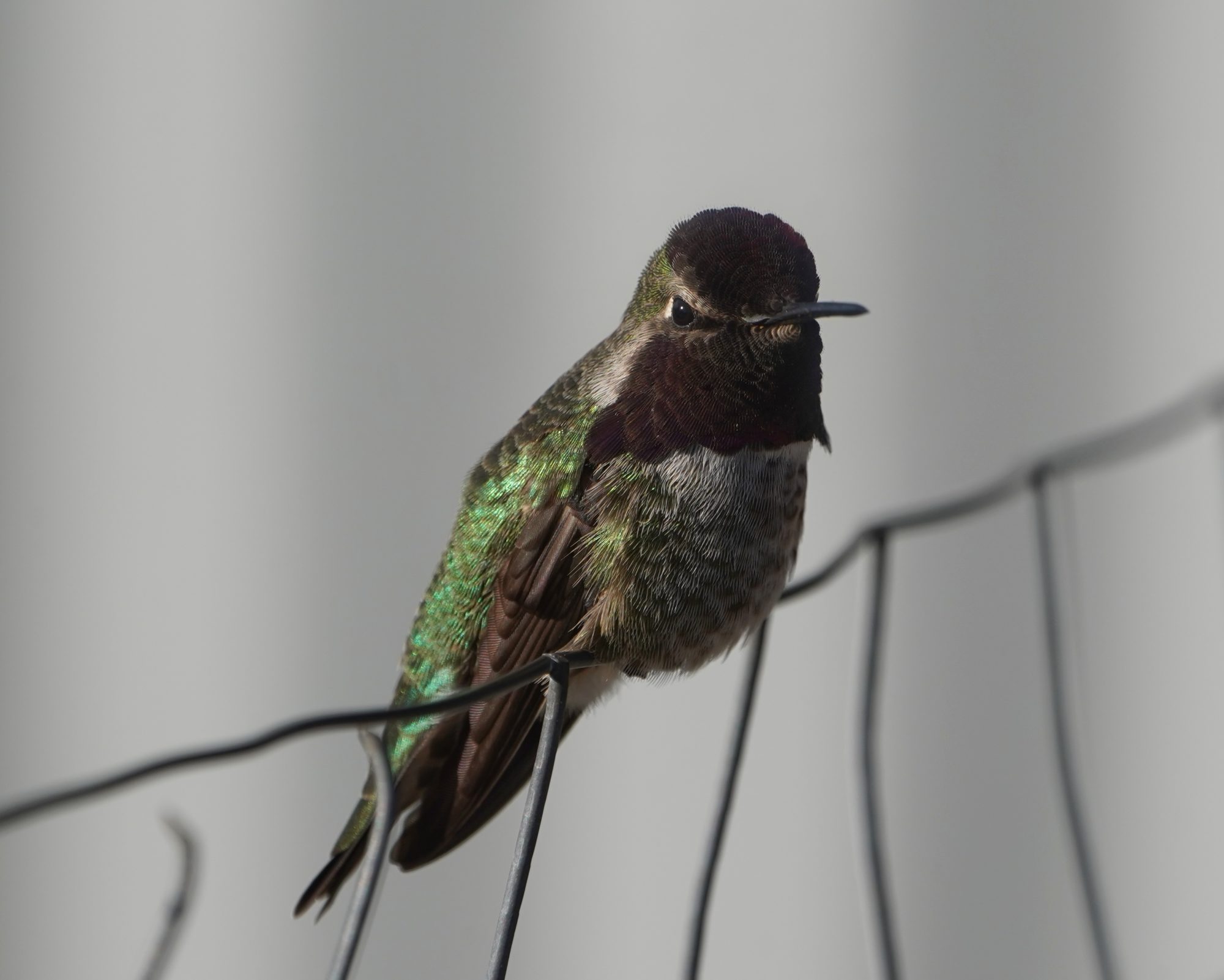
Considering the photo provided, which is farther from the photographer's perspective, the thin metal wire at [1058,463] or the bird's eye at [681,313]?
the bird's eye at [681,313]

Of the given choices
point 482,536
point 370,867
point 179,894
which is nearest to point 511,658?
point 482,536

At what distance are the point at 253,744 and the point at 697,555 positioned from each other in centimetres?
71

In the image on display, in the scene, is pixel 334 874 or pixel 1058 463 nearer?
pixel 1058 463

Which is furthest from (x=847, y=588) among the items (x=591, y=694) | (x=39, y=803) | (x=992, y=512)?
(x=39, y=803)

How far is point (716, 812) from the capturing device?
4.05 feet

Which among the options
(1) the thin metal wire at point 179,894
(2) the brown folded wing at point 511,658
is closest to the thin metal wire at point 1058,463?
(2) the brown folded wing at point 511,658

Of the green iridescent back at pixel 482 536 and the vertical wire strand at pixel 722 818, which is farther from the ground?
the green iridescent back at pixel 482 536

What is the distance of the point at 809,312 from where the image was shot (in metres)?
1.26

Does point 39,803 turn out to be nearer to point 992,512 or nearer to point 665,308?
point 665,308

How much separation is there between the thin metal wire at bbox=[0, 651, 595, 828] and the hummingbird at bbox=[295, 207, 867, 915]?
34cm

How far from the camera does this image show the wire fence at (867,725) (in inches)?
34.1

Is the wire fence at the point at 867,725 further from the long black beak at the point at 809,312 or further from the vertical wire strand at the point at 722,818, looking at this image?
the long black beak at the point at 809,312

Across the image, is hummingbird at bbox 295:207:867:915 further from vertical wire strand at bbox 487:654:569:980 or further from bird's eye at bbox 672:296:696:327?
vertical wire strand at bbox 487:654:569:980

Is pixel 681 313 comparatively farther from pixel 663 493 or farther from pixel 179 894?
pixel 179 894
